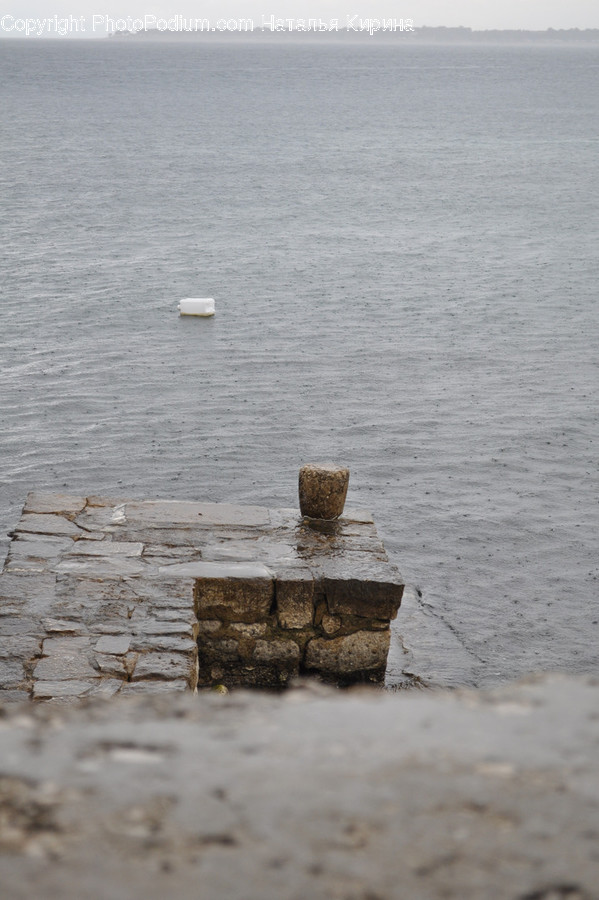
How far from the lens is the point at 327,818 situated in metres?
1.89

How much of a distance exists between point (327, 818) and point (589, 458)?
51.4 feet

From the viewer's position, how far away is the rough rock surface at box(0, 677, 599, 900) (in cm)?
175

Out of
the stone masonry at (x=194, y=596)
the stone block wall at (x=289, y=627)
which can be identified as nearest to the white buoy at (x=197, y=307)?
the stone masonry at (x=194, y=596)

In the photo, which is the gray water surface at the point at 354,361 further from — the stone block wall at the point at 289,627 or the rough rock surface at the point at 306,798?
the rough rock surface at the point at 306,798

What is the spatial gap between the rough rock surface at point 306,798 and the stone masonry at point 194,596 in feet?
17.4

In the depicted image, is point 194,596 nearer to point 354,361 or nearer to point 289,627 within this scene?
point 289,627

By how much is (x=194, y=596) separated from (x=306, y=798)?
681cm

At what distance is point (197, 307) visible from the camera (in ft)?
79.8

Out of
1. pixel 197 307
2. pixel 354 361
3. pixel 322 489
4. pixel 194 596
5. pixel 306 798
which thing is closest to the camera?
pixel 306 798

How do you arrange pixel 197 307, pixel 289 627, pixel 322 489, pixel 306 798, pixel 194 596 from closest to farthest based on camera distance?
pixel 306 798 < pixel 194 596 < pixel 289 627 < pixel 322 489 < pixel 197 307

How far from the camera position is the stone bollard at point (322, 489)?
9.94 m

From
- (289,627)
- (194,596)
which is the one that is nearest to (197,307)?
(289,627)

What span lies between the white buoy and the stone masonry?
1449 cm

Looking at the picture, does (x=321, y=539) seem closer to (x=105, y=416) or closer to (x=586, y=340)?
(x=105, y=416)
